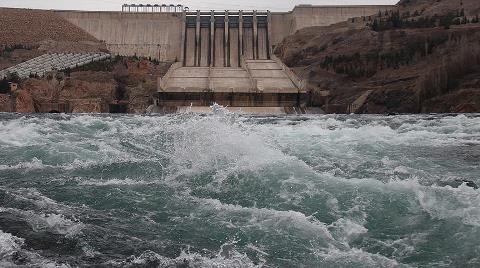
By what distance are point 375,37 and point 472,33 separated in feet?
26.7

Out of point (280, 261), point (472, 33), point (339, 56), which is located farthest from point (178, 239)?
point (339, 56)

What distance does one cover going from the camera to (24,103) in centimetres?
3247

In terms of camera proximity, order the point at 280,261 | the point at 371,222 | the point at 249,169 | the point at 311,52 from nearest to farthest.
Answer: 1. the point at 280,261
2. the point at 371,222
3. the point at 249,169
4. the point at 311,52

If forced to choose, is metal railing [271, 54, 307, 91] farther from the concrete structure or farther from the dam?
the concrete structure

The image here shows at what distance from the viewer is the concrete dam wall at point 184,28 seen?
51438mm

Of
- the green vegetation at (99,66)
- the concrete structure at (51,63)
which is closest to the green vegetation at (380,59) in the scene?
the green vegetation at (99,66)

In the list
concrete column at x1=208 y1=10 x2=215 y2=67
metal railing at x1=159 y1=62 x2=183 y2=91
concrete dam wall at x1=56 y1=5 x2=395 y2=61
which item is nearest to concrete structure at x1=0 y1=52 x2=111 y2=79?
concrete dam wall at x1=56 y1=5 x2=395 y2=61

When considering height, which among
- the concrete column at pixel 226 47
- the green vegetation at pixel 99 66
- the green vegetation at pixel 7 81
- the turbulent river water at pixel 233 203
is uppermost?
the concrete column at pixel 226 47

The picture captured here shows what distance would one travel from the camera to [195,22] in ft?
173

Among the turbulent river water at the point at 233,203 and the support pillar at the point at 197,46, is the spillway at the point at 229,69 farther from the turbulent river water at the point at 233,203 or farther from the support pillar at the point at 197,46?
the turbulent river water at the point at 233,203

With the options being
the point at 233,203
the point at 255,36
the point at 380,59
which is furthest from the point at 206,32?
the point at 233,203

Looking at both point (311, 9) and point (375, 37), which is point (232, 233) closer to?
point (375, 37)

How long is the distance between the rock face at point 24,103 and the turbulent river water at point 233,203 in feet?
69.0

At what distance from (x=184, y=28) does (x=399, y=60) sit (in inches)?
1003
